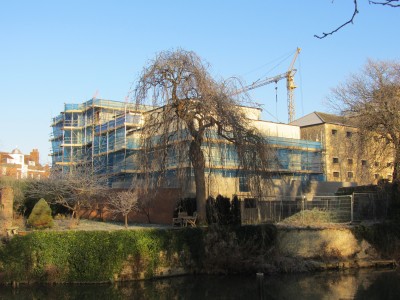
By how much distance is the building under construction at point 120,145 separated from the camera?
110ft

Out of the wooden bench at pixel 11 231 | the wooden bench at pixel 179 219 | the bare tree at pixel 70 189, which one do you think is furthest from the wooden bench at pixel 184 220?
the wooden bench at pixel 11 231

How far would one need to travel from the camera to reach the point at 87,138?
183 feet

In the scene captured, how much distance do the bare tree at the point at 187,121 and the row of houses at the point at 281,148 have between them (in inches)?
109

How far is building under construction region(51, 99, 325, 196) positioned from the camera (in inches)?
1322

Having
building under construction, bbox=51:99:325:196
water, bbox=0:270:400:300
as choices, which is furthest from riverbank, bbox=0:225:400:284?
building under construction, bbox=51:99:325:196

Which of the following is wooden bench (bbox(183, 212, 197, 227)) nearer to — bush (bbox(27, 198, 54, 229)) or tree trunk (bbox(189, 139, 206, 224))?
tree trunk (bbox(189, 139, 206, 224))

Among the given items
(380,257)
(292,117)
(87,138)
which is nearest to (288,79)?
(292,117)

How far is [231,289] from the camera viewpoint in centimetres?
1630

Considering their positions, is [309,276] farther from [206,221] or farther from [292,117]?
[292,117]

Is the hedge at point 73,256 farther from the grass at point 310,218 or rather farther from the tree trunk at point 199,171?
the grass at point 310,218

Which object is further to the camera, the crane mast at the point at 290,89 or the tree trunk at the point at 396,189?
the crane mast at the point at 290,89

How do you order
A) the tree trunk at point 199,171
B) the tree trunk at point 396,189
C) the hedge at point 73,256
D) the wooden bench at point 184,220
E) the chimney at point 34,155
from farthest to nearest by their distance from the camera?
the chimney at point 34,155 < the tree trunk at point 396,189 < the wooden bench at point 184,220 < the tree trunk at point 199,171 < the hedge at point 73,256

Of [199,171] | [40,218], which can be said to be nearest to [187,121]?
[199,171]

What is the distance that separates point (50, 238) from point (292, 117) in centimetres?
6861
